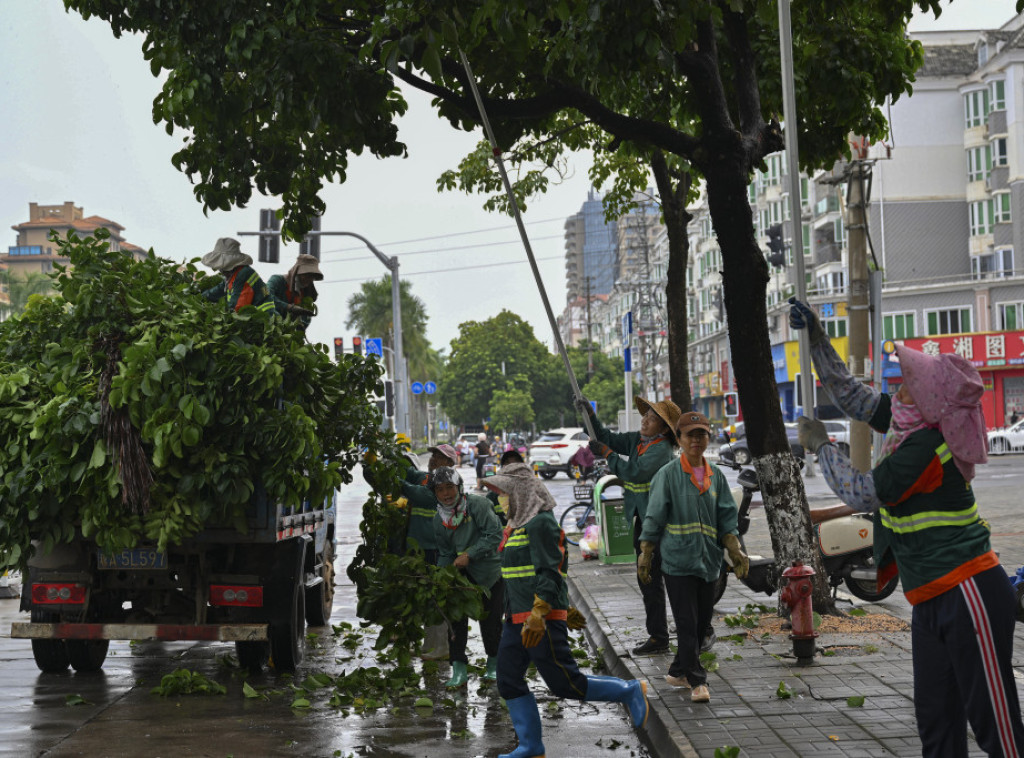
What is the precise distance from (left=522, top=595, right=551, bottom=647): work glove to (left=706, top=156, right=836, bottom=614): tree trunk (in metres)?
3.99

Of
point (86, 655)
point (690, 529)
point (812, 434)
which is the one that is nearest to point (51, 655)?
A: point (86, 655)

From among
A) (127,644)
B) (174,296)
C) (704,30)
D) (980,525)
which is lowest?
(127,644)

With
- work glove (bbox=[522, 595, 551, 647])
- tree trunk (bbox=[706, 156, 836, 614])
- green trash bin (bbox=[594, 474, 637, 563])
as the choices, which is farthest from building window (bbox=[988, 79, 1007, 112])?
work glove (bbox=[522, 595, 551, 647])

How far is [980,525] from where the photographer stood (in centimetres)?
464

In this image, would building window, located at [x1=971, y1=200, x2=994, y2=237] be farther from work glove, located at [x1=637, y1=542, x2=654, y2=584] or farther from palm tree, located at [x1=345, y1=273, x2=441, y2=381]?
work glove, located at [x1=637, y1=542, x2=654, y2=584]

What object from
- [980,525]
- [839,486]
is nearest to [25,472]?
[839,486]

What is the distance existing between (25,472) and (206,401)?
47.8 inches

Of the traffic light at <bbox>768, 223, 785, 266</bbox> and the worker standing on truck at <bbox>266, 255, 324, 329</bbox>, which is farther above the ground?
the traffic light at <bbox>768, 223, 785, 266</bbox>

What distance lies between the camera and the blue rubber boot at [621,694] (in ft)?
21.2

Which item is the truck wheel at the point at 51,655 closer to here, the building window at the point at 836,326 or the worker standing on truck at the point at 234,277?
the worker standing on truck at the point at 234,277

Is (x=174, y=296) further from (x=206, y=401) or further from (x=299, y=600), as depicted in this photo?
(x=299, y=600)

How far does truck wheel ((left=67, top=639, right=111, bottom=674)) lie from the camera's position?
9.15m

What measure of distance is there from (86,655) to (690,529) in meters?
4.75

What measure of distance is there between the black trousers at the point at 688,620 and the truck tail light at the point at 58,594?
12.9ft
